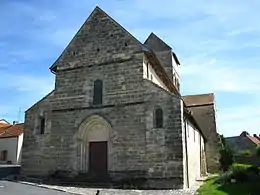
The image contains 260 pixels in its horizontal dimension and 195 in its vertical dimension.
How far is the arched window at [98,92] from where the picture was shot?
787 inches

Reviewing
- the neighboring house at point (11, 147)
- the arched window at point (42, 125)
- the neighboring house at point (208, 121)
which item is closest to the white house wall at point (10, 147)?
the neighboring house at point (11, 147)

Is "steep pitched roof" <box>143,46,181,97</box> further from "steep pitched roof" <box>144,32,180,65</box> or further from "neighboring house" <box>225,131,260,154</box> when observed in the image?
"neighboring house" <box>225,131,260,154</box>

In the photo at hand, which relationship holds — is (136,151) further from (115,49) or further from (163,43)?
(163,43)

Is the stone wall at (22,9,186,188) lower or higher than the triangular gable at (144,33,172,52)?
lower

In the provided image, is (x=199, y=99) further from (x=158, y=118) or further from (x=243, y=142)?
(x=158, y=118)

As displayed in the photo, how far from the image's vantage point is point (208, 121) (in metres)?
37.2

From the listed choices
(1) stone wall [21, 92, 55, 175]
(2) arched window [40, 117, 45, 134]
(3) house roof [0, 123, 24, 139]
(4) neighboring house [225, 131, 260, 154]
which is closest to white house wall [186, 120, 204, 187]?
(1) stone wall [21, 92, 55, 175]

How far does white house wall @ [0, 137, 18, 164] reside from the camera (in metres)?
37.3

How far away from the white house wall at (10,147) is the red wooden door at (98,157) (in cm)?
2079

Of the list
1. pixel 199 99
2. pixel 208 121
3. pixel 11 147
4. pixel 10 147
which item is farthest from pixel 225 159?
pixel 10 147

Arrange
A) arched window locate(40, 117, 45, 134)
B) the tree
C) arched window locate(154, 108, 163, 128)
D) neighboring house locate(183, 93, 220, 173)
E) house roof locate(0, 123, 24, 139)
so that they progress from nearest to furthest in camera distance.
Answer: arched window locate(154, 108, 163, 128) < arched window locate(40, 117, 45, 134) < the tree < neighboring house locate(183, 93, 220, 173) < house roof locate(0, 123, 24, 139)

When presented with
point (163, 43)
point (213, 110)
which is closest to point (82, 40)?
point (163, 43)

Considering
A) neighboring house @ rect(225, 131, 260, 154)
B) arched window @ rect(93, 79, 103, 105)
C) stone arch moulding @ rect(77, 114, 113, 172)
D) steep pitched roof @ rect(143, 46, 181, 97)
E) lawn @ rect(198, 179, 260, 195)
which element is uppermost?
steep pitched roof @ rect(143, 46, 181, 97)

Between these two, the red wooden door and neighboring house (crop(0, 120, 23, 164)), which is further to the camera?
neighboring house (crop(0, 120, 23, 164))
